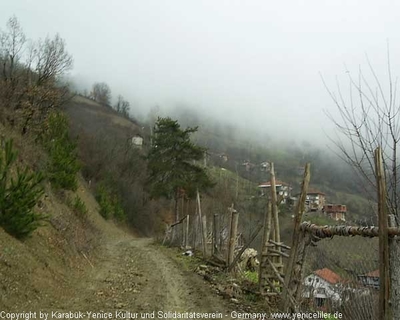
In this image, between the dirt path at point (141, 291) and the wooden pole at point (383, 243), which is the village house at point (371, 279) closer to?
the wooden pole at point (383, 243)

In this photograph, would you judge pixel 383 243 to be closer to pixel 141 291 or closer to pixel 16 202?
pixel 141 291

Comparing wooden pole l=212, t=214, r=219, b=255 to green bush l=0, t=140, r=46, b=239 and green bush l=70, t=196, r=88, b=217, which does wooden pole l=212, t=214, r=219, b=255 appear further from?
green bush l=70, t=196, r=88, b=217

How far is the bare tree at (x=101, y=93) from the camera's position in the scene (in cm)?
8800

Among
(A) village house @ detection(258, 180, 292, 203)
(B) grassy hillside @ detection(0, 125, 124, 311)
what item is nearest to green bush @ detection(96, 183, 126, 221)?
(B) grassy hillside @ detection(0, 125, 124, 311)

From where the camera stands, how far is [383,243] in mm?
3295

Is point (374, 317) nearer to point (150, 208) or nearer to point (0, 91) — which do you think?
point (0, 91)

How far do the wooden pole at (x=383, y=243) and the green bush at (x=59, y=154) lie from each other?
54.1ft

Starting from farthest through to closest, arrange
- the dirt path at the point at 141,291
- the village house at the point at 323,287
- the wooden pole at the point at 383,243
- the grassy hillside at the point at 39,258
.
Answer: the dirt path at the point at 141,291 < the grassy hillside at the point at 39,258 < the village house at the point at 323,287 < the wooden pole at the point at 383,243

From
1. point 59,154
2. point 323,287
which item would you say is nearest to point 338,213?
point 323,287

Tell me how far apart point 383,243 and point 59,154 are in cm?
1661

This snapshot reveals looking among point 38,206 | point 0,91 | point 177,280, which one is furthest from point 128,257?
point 0,91

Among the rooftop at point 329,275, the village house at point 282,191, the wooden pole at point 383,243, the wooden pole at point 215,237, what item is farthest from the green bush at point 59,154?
the wooden pole at point 383,243

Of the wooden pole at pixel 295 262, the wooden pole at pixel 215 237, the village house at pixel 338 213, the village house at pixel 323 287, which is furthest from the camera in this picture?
the wooden pole at pixel 215 237

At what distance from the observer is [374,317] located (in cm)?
391
